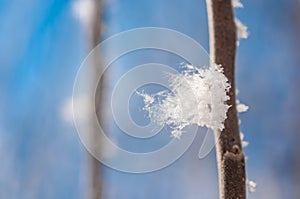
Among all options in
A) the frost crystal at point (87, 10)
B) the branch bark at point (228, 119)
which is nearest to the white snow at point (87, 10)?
the frost crystal at point (87, 10)

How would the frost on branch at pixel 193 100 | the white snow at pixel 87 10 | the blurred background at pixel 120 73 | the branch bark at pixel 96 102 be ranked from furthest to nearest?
1. the blurred background at pixel 120 73
2. the white snow at pixel 87 10
3. the branch bark at pixel 96 102
4. the frost on branch at pixel 193 100

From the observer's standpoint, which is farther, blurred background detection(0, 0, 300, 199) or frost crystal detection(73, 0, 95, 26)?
blurred background detection(0, 0, 300, 199)

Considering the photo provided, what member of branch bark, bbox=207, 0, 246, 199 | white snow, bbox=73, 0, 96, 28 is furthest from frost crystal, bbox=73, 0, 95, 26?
branch bark, bbox=207, 0, 246, 199

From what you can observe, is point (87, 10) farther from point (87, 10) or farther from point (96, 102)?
point (96, 102)

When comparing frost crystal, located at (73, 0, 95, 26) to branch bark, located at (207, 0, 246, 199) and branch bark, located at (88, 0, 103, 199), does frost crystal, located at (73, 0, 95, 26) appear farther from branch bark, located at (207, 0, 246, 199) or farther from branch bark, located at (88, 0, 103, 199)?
branch bark, located at (207, 0, 246, 199)

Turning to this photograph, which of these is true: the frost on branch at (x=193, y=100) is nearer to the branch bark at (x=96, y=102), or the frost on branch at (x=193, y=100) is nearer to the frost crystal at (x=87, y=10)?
the branch bark at (x=96, y=102)
